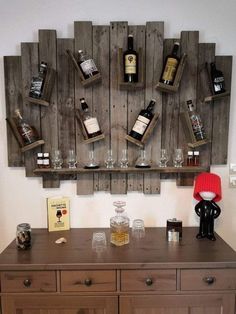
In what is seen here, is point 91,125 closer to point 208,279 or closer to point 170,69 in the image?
point 170,69

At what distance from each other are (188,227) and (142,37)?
135 centimetres

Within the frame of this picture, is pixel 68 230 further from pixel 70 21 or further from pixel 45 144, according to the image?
pixel 70 21

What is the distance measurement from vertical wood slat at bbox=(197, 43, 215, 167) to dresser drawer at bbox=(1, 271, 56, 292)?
1220mm

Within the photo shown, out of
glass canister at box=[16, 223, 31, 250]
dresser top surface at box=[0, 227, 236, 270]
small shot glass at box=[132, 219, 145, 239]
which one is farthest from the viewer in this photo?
small shot glass at box=[132, 219, 145, 239]

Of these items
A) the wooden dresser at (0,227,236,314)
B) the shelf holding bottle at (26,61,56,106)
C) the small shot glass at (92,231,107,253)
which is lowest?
the wooden dresser at (0,227,236,314)

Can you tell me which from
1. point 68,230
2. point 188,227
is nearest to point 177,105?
point 188,227

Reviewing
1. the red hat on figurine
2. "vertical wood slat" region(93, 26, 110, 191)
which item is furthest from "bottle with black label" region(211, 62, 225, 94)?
"vertical wood slat" region(93, 26, 110, 191)

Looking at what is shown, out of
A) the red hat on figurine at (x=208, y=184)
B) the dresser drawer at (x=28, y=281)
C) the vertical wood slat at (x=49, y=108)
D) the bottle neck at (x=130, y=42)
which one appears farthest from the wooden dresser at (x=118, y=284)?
the bottle neck at (x=130, y=42)

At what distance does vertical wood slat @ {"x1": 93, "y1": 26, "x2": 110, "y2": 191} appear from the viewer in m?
1.81

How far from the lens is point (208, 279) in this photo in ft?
4.82

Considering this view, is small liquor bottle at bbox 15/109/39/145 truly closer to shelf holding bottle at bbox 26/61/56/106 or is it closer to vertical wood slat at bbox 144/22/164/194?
shelf holding bottle at bbox 26/61/56/106

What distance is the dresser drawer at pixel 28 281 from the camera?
57.3 inches

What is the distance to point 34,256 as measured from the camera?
1.53 metres

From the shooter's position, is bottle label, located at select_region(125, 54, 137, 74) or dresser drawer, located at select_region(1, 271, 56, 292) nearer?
dresser drawer, located at select_region(1, 271, 56, 292)
